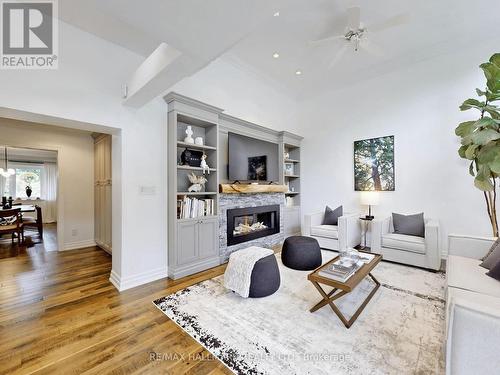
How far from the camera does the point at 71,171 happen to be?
14.8 ft

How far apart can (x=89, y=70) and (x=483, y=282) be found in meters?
4.42

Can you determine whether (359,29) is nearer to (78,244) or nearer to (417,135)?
(417,135)

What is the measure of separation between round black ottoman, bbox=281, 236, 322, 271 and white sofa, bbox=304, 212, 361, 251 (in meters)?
0.99

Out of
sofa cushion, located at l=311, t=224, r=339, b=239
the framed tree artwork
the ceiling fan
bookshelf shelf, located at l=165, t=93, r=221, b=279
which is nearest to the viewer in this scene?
the ceiling fan

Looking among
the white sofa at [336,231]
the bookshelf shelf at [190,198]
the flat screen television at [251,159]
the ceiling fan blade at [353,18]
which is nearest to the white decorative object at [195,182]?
the bookshelf shelf at [190,198]

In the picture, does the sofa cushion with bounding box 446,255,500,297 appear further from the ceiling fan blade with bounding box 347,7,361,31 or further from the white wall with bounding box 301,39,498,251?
the ceiling fan blade with bounding box 347,7,361,31

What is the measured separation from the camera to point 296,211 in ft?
17.4

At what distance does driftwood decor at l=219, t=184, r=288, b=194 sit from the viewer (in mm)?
3497

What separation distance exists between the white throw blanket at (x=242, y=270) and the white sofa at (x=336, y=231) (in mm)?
1980

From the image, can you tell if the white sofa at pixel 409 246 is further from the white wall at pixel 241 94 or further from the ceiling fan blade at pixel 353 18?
the white wall at pixel 241 94

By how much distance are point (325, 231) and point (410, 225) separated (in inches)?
53.6

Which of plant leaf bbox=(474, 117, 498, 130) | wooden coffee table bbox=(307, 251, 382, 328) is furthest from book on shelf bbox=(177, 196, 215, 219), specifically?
plant leaf bbox=(474, 117, 498, 130)

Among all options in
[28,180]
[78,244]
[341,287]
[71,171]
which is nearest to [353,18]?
[341,287]

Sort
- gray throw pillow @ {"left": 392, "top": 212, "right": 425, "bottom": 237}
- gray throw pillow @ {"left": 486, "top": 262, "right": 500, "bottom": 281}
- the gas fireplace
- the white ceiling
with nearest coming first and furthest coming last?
the white ceiling, gray throw pillow @ {"left": 486, "top": 262, "right": 500, "bottom": 281}, gray throw pillow @ {"left": 392, "top": 212, "right": 425, "bottom": 237}, the gas fireplace
